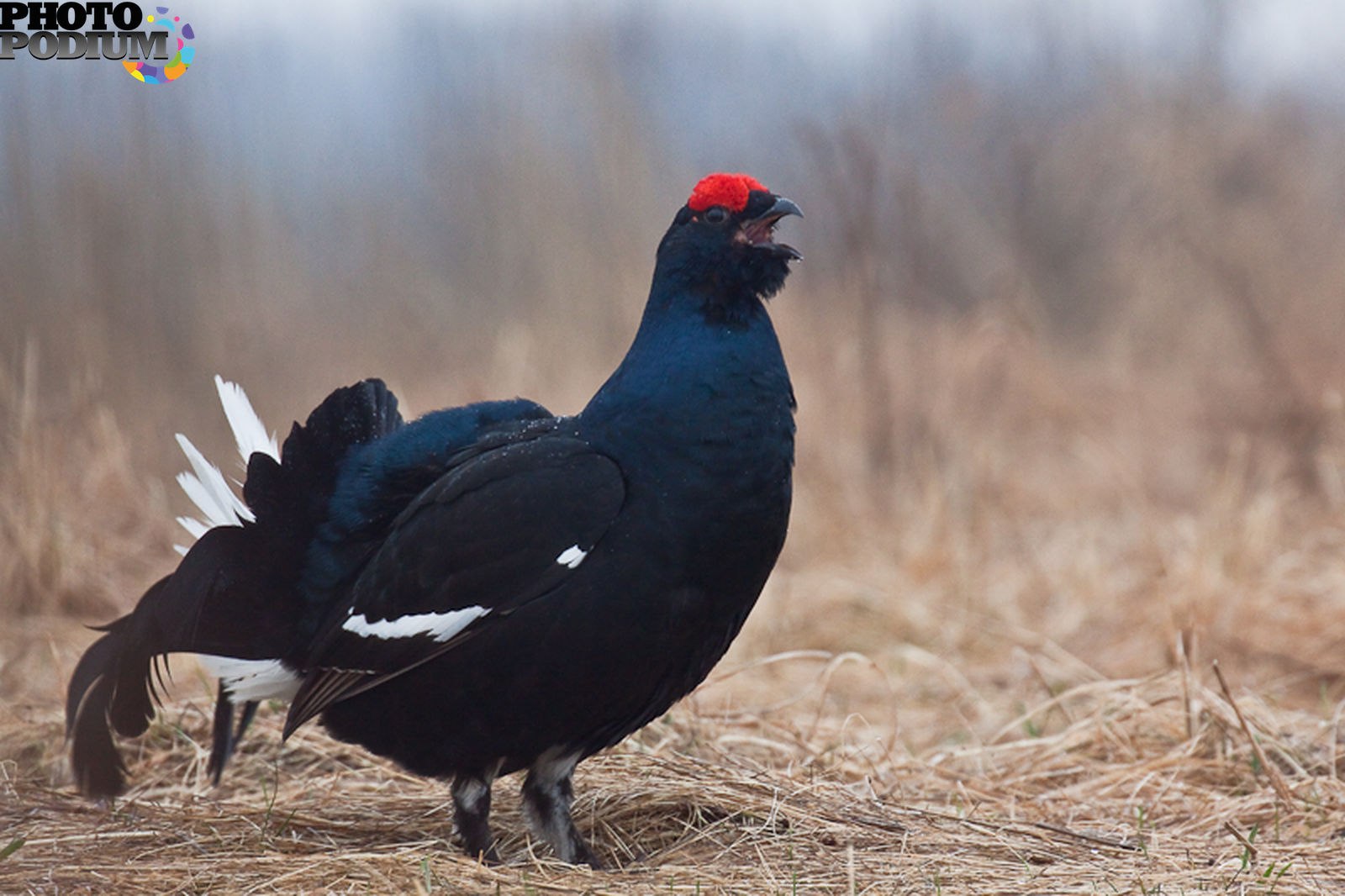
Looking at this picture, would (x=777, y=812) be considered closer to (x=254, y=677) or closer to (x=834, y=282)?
(x=254, y=677)

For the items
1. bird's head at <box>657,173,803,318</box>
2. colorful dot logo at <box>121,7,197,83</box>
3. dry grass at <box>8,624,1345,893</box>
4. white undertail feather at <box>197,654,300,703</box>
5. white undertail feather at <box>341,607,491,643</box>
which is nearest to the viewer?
dry grass at <box>8,624,1345,893</box>

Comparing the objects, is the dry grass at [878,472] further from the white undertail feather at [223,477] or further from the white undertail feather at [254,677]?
the white undertail feather at [223,477]

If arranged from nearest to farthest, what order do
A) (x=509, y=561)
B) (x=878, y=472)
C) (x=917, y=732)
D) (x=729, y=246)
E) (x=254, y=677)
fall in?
(x=509, y=561) → (x=729, y=246) → (x=254, y=677) → (x=917, y=732) → (x=878, y=472)

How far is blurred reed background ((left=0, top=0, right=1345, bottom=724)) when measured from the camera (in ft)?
17.6

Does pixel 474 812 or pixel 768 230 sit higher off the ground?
pixel 768 230

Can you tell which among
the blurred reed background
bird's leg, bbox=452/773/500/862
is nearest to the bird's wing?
bird's leg, bbox=452/773/500/862

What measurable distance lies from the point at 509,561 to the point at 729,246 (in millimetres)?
738

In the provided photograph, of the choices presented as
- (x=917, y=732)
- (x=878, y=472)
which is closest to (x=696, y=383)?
(x=917, y=732)

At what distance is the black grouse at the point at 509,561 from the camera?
253 centimetres

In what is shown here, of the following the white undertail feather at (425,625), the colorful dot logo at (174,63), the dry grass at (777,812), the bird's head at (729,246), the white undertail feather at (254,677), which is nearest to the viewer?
the dry grass at (777,812)

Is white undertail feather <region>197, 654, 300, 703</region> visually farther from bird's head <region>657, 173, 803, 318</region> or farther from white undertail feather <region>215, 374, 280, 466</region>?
bird's head <region>657, 173, 803, 318</region>

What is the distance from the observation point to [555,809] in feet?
9.22

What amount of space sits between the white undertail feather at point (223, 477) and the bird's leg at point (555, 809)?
2.55ft

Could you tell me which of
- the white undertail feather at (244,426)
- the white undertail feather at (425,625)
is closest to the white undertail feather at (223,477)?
the white undertail feather at (244,426)
